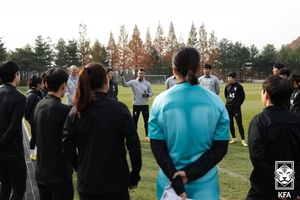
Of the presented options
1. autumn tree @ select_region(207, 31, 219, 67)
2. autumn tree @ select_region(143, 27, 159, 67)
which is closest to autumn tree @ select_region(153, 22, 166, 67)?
autumn tree @ select_region(143, 27, 159, 67)

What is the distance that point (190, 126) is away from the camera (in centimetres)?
231

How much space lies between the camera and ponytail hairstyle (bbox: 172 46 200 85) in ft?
7.75

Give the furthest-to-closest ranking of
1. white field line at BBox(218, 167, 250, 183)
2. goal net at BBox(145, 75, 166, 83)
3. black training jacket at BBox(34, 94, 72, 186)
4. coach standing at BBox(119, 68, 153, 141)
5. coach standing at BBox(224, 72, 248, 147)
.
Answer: goal net at BBox(145, 75, 166, 83) → coach standing at BBox(119, 68, 153, 141) → coach standing at BBox(224, 72, 248, 147) → white field line at BBox(218, 167, 250, 183) → black training jacket at BBox(34, 94, 72, 186)

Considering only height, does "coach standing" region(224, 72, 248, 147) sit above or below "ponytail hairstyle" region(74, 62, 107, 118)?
below

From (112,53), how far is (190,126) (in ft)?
237

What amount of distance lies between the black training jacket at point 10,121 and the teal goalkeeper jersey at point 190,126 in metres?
1.89

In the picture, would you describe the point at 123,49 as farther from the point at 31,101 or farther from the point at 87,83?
the point at 87,83

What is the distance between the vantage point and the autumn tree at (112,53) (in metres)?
73.1

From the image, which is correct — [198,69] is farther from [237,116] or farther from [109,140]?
[237,116]

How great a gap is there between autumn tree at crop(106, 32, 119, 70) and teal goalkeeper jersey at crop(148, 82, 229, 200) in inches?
2811

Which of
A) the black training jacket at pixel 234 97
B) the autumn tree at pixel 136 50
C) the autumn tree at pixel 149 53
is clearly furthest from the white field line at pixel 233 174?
the autumn tree at pixel 149 53

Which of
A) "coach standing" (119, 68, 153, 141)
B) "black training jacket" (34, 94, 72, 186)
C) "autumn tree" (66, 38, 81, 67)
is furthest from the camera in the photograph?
"autumn tree" (66, 38, 81, 67)

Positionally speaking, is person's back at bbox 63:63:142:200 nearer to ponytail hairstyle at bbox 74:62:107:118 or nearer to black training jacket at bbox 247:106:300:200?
ponytail hairstyle at bbox 74:62:107:118

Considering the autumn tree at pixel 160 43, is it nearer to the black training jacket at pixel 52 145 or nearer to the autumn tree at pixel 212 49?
the autumn tree at pixel 212 49
